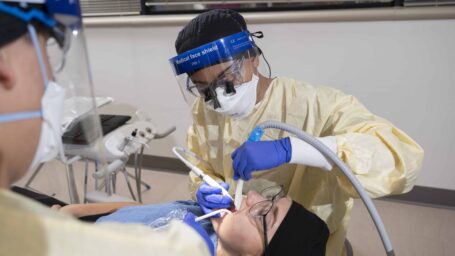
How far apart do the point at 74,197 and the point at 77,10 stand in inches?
59.8

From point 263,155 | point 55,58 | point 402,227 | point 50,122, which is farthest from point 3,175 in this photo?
point 402,227

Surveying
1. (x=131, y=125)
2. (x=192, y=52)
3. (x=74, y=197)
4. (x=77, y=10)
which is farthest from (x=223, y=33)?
(x=74, y=197)

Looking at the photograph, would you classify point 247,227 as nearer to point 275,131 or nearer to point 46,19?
point 275,131

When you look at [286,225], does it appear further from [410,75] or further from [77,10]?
[410,75]

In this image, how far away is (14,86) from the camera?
529mm

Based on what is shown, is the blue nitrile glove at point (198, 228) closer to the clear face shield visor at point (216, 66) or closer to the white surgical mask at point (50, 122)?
the clear face shield visor at point (216, 66)

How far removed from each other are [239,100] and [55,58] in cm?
70

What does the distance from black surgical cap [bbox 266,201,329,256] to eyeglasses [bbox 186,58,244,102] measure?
471mm

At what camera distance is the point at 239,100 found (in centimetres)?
124

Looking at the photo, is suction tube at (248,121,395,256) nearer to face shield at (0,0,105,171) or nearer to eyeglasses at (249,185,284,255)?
eyeglasses at (249,185,284,255)

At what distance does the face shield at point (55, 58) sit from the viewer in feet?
1.78

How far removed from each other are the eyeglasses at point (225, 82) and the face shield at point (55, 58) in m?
0.47

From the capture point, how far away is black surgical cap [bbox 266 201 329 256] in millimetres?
1081

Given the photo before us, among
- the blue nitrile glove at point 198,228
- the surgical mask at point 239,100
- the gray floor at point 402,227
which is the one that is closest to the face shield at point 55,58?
the surgical mask at point 239,100
